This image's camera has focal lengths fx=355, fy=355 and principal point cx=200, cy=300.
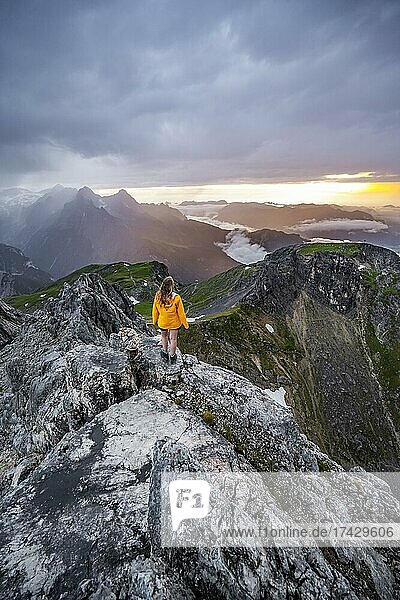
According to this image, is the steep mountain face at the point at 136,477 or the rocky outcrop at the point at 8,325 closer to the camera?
the steep mountain face at the point at 136,477

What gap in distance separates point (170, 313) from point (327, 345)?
115 m

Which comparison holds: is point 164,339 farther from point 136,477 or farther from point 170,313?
point 136,477

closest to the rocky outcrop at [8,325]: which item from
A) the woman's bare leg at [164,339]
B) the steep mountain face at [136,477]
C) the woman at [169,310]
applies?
the steep mountain face at [136,477]

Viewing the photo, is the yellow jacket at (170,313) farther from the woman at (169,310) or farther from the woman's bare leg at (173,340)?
the woman's bare leg at (173,340)

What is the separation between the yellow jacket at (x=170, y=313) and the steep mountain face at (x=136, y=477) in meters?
2.49

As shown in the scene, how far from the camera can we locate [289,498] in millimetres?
14242

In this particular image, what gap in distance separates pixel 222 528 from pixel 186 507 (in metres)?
1.19

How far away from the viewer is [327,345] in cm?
12219

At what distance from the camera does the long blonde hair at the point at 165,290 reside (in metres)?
17.1

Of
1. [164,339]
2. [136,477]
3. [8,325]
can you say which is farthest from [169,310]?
[8,325]

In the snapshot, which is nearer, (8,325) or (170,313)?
(170,313)

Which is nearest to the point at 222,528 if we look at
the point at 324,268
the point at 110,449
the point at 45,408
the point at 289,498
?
the point at 289,498

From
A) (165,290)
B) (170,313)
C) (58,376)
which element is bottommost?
(58,376)

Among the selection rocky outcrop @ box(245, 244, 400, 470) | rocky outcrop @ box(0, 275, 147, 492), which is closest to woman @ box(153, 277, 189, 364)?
rocky outcrop @ box(0, 275, 147, 492)
